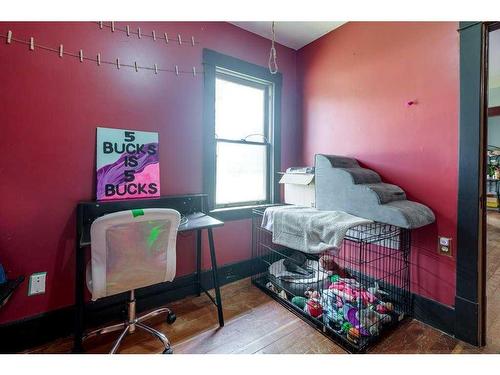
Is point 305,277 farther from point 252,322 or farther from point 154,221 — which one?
point 154,221

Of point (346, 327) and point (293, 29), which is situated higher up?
point (293, 29)

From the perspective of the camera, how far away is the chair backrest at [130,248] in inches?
50.1

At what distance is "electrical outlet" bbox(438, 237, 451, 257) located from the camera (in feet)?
5.46

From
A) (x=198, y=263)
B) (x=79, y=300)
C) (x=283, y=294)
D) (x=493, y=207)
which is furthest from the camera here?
(x=493, y=207)

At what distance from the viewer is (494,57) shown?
329cm

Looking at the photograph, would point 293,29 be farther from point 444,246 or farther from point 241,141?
point 444,246

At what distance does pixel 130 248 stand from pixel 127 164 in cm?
79

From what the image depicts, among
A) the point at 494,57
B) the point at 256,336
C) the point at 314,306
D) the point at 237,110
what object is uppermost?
the point at 494,57

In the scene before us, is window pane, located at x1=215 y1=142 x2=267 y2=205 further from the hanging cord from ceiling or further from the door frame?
the door frame

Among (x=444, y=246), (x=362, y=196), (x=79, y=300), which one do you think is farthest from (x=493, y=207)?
(x=79, y=300)

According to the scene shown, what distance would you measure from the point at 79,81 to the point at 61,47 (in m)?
0.22

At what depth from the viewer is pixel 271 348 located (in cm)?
151

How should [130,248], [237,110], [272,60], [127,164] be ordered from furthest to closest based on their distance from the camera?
1. [272,60]
2. [237,110]
3. [127,164]
4. [130,248]

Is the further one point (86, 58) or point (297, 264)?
point (297, 264)
